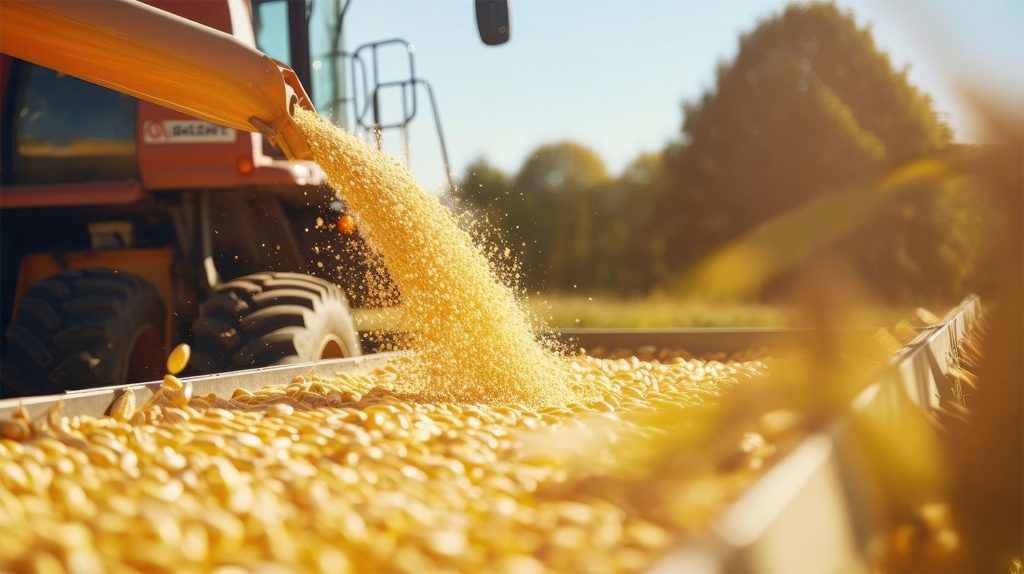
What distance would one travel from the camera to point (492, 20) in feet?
13.9

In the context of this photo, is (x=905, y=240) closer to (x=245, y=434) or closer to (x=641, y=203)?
(x=641, y=203)

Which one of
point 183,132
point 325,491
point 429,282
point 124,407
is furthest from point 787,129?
point 325,491

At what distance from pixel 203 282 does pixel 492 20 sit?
1767mm

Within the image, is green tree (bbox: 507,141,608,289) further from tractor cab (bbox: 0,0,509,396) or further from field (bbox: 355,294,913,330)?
tractor cab (bbox: 0,0,509,396)

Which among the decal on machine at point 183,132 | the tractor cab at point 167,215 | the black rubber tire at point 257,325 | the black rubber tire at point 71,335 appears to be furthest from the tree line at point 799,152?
the black rubber tire at point 71,335

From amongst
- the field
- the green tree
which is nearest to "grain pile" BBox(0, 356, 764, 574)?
the field

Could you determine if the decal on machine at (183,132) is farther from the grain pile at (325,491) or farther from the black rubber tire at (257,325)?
the grain pile at (325,491)

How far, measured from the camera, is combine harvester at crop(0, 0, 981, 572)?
1.34m

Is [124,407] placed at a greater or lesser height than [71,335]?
lesser

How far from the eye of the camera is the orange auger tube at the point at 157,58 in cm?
283

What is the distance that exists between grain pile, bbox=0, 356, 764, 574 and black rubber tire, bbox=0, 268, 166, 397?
895 millimetres

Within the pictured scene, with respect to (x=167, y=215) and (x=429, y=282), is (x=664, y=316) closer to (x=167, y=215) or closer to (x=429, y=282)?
(x=167, y=215)

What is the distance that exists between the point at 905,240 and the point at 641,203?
31.0 ft

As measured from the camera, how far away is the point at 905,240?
19312 mm
